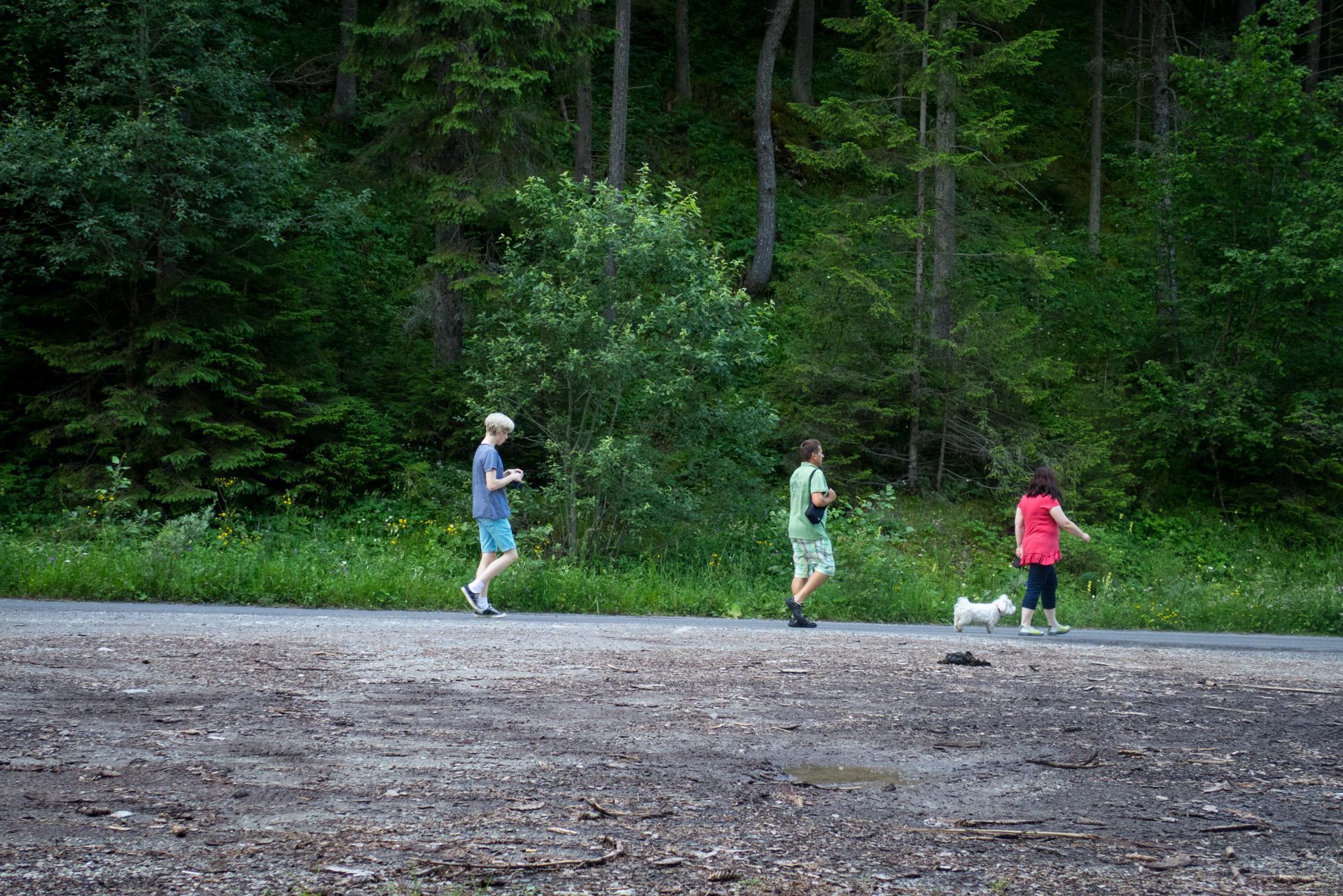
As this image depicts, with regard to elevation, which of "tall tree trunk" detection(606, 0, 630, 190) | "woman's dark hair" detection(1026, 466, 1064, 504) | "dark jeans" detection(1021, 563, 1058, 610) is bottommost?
"dark jeans" detection(1021, 563, 1058, 610)

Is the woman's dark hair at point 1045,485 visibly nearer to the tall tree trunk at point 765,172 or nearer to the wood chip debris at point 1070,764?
the wood chip debris at point 1070,764

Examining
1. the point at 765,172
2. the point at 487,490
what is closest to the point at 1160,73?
the point at 765,172

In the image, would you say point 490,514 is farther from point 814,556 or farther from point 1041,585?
point 1041,585

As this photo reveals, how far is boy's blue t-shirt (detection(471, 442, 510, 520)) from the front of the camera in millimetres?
9203

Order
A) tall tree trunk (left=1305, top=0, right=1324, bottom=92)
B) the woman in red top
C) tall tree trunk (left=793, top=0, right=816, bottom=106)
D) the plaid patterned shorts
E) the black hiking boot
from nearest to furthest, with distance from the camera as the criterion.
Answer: the woman in red top
the black hiking boot
the plaid patterned shorts
tall tree trunk (left=1305, top=0, right=1324, bottom=92)
tall tree trunk (left=793, top=0, right=816, bottom=106)

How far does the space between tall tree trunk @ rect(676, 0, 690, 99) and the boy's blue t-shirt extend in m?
23.7

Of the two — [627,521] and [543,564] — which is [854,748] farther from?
[627,521]

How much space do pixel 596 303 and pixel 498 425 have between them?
404 cm

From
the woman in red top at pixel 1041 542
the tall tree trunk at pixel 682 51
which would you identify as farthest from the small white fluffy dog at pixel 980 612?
the tall tree trunk at pixel 682 51

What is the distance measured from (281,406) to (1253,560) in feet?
60.3

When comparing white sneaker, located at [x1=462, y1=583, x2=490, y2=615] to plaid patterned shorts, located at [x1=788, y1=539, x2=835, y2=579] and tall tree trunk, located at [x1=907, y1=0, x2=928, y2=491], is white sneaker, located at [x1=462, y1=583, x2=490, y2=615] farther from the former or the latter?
tall tree trunk, located at [x1=907, y1=0, x2=928, y2=491]

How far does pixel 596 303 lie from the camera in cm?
1270

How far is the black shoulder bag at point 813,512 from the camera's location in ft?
31.0

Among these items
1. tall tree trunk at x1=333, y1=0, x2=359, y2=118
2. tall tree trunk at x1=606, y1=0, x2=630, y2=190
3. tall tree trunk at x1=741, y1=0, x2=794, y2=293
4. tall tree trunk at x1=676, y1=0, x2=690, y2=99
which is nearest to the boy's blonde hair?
tall tree trunk at x1=606, y1=0, x2=630, y2=190
